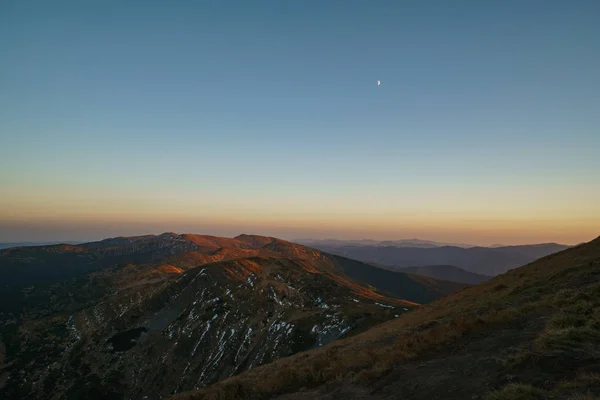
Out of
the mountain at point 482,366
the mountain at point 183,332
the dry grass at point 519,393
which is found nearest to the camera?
the dry grass at point 519,393

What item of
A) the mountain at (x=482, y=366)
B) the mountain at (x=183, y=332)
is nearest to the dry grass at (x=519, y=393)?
the mountain at (x=482, y=366)

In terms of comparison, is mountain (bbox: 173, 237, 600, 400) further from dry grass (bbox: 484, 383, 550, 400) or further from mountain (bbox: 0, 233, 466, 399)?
mountain (bbox: 0, 233, 466, 399)

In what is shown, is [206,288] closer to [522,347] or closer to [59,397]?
[59,397]

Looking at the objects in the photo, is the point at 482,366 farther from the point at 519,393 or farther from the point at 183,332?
the point at 183,332

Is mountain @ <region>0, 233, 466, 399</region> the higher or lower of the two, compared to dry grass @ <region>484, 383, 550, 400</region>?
lower

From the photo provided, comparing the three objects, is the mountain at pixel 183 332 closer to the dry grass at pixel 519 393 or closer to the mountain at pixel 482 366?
the mountain at pixel 482 366

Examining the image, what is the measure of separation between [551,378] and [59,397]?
4310 inches

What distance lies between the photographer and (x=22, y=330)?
455ft

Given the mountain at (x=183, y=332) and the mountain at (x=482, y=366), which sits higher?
the mountain at (x=482, y=366)

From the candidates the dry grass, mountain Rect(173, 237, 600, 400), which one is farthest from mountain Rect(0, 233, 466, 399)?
the dry grass

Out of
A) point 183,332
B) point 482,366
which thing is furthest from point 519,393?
point 183,332

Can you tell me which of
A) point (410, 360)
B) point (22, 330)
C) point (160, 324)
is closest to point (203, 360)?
point (160, 324)

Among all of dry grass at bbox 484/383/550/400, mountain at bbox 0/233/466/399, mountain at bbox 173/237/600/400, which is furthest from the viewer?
mountain at bbox 0/233/466/399

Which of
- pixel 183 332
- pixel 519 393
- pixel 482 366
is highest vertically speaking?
pixel 519 393
